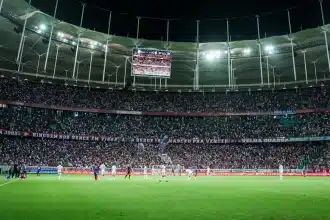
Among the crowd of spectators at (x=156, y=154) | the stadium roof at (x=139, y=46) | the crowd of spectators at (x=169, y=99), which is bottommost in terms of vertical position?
the crowd of spectators at (x=156, y=154)

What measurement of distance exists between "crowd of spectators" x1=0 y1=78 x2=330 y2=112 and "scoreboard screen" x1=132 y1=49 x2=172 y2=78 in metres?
15.1

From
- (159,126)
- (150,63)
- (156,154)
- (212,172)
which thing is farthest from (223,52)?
(156,154)

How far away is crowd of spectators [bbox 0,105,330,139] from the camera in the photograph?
178 ft

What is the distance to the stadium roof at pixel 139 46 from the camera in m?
48.9

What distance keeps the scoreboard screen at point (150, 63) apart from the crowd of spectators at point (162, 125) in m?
15.1

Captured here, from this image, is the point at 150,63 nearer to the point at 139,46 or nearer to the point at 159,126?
the point at 139,46

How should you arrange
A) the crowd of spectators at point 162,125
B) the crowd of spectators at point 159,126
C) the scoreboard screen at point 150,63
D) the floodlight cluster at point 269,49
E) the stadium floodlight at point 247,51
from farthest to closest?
the stadium floodlight at point 247,51
the floodlight cluster at point 269,49
the crowd of spectators at point 162,125
the crowd of spectators at point 159,126
the scoreboard screen at point 150,63

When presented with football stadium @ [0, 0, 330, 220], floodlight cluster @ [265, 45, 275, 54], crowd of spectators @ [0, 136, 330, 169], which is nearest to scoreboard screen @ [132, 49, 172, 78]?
football stadium @ [0, 0, 330, 220]

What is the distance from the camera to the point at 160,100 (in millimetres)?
65938

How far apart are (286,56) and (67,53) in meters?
41.3

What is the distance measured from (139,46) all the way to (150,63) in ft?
31.4

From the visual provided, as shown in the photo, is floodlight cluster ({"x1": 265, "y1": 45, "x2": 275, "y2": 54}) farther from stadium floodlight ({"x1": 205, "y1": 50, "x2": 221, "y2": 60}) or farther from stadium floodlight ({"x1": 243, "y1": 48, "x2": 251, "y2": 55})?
stadium floodlight ({"x1": 205, "y1": 50, "x2": 221, "y2": 60})

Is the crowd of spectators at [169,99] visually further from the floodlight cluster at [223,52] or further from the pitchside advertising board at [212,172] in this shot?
the pitchside advertising board at [212,172]

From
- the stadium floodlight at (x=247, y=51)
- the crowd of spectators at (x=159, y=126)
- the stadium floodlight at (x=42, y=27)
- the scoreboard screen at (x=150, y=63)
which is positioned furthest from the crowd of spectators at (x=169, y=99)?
Result: the scoreboard screen at (x=150, y=63)
